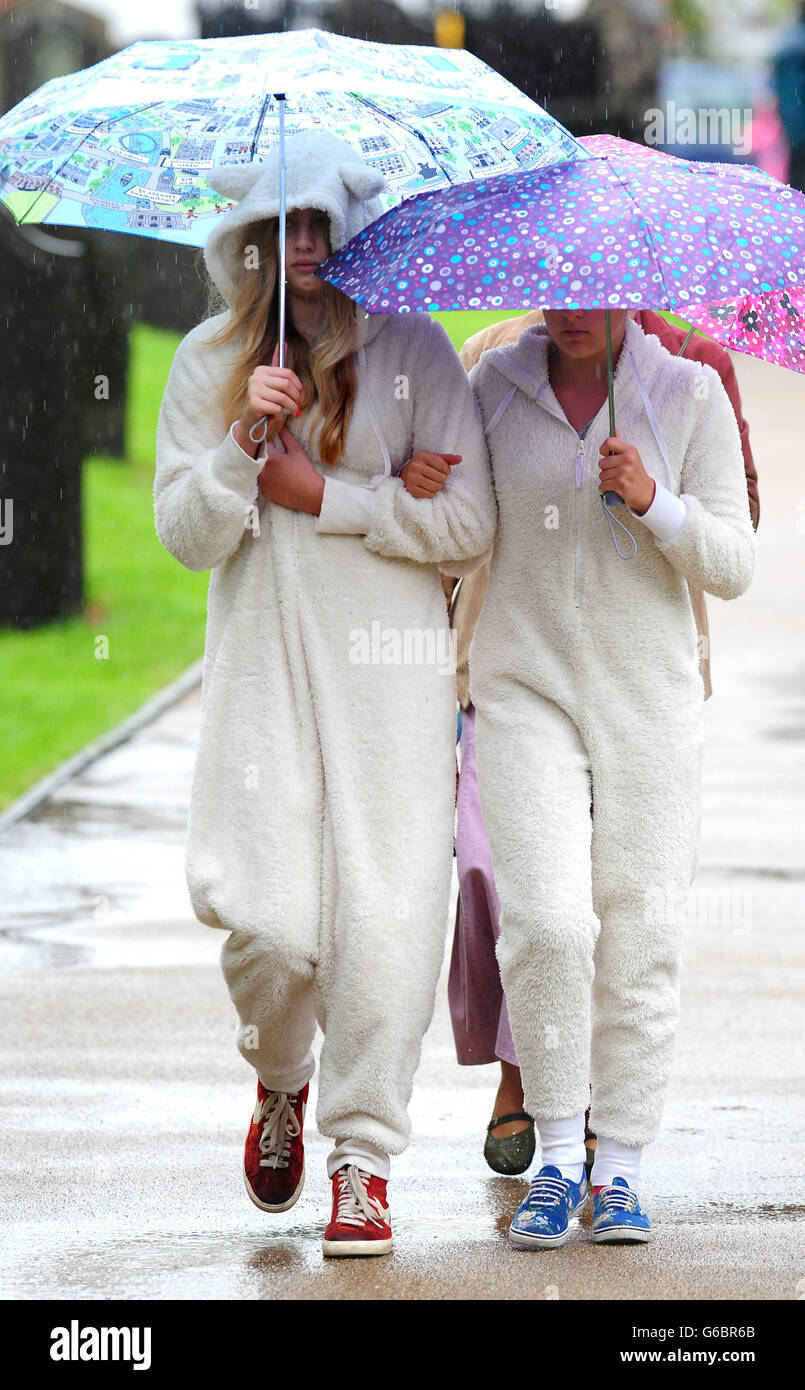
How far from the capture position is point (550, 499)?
15.8ft

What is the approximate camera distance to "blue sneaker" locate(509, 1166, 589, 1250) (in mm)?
4680

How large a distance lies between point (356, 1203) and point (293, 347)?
5.82ft

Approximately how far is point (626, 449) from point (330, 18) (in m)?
25.4

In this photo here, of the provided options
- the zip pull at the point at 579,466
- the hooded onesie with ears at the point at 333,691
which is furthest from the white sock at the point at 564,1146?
the zip pull at the point at 579,466

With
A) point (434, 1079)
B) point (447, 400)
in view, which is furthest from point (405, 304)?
point (434, 1079)

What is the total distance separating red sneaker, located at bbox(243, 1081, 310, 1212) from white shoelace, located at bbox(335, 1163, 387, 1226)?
302 millimetres

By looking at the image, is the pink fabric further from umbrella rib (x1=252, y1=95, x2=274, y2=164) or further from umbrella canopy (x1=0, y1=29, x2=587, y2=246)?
umbrella rib (x1=252, y1=95, x2=274, y2=164)

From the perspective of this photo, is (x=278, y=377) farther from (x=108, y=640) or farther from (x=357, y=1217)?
(x=108, y=640)

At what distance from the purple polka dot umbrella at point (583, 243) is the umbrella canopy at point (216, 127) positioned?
0.31m

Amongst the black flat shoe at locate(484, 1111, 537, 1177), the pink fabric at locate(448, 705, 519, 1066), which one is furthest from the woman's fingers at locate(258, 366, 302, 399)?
the black flat shoe at locate(484, 1111, 537, 1177)

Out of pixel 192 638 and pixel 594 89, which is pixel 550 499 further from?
pixel 594 89

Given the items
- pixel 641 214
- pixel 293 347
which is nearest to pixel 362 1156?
pixel 293 347

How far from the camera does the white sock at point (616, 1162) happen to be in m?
4.78

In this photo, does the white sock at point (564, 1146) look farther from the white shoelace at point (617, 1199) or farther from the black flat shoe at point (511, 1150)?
the black flat shoe at point (511, 1150)
